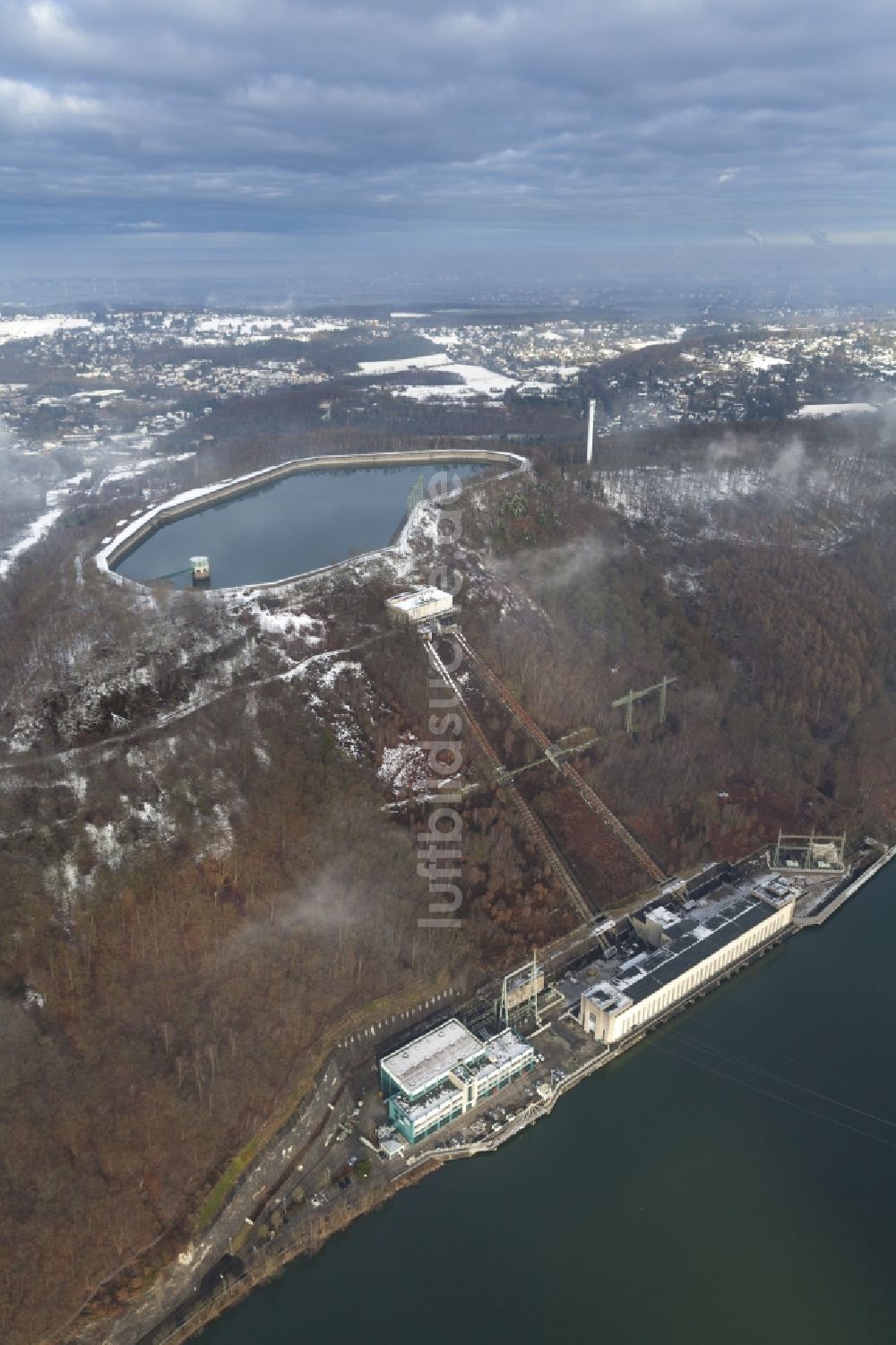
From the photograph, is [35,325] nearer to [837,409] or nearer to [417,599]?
[837,409]

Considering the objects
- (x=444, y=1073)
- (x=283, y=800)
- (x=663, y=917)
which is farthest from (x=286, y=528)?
(x=444, y=1073)

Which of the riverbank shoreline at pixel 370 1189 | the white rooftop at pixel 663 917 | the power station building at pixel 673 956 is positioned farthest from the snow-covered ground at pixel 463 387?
the riverbank shoreline at pixel 370 1189

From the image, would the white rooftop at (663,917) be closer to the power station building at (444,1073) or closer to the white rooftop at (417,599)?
the power station building at (444,1073)

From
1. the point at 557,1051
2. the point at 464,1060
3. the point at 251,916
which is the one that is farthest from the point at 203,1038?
the point at 557,1051

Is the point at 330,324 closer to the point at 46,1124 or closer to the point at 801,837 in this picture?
the point at 801,837

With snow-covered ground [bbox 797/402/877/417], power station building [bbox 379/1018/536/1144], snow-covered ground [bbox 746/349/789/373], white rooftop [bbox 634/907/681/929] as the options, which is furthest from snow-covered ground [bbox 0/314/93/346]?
power station building [bbox 379/1018/536/1144]

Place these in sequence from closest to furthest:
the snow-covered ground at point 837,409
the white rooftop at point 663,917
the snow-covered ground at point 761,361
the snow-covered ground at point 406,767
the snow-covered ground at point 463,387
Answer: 1. the white rooftop at point 663,917
2. the snow-covered ground at point 406,767
3. the snow-covered ground at point 837,409
4. the snow-covered ground at point 463,387
5. the snow-covered ground at point 761,361
